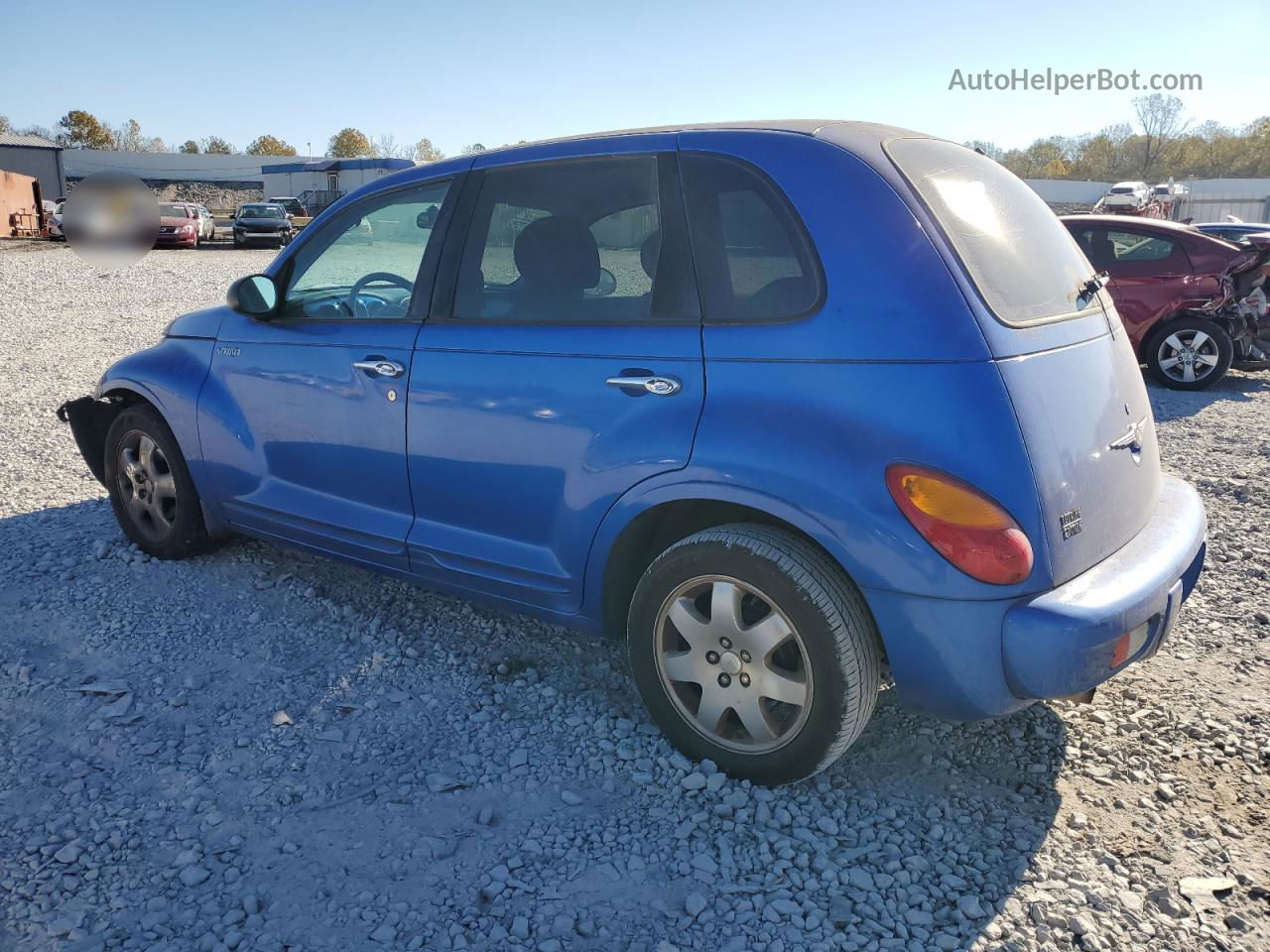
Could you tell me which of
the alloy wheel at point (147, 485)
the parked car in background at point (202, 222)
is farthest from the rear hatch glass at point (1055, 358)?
the parked car in background at point (202, 222)

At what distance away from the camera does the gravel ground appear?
2.53 m

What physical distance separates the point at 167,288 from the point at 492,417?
17116 millimetres

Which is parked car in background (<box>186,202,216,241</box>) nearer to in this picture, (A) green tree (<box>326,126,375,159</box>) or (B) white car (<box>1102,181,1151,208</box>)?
(B) white car (<box>1102,181,1151,208</box>)

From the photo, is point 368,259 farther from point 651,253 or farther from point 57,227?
point 57,227

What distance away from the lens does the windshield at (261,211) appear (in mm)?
31594

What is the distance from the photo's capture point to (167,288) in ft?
59.5

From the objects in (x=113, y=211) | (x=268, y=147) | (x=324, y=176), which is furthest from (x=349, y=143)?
(x=113, y=211)

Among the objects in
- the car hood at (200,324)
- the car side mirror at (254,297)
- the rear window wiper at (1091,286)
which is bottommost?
the car hood at (200,324)

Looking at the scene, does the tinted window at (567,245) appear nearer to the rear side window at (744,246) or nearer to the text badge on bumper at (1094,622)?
the rear side window at (744,246)

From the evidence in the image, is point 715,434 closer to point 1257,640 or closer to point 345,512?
point 345,512

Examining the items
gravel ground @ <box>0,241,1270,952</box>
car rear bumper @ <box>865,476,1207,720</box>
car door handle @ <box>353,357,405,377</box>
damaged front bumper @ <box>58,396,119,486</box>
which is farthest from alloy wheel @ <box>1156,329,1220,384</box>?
damaged front bumper @ <box>58,396,119,486</box>

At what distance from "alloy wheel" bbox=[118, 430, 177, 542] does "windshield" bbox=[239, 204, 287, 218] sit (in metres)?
29.5

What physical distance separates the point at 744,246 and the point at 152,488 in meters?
3.29

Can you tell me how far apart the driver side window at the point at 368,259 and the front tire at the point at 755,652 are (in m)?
1.60
